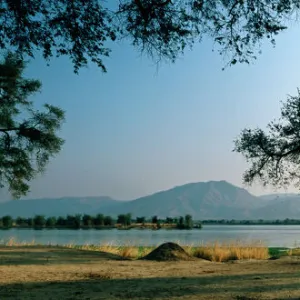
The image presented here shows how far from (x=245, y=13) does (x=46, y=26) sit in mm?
3369

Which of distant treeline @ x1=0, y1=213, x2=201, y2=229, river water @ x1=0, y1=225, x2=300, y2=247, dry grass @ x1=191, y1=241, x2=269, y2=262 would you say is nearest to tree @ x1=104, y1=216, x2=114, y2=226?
distant treeline @ x1=0, y1=213, x2=201, y2=229

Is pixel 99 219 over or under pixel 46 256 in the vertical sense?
over

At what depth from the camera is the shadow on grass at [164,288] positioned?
952 cm

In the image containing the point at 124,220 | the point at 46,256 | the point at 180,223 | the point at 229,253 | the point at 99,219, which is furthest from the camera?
the point at 180,223

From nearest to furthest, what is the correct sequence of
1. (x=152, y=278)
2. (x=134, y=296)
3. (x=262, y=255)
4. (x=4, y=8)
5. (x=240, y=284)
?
(x=4, y=8) < (x=134, y=296) < (x=240, y=284) < (x=152, y=278) < (x=262, y=255)

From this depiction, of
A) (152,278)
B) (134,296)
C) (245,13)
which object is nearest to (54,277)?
(152,278)

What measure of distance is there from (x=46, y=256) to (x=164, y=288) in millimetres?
7921

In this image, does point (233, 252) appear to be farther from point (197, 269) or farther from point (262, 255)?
point (197, 269)

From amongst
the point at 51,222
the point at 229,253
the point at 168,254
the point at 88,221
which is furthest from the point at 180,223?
the point at 168,254

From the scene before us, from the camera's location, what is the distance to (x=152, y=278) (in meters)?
12.8

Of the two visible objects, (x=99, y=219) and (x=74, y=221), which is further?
(x=99, y=219)

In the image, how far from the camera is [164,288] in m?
10.7

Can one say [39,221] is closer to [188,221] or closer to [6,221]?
[6,221]

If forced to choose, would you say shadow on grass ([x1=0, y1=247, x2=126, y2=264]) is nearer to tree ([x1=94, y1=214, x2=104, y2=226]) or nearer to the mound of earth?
the mound of earth
